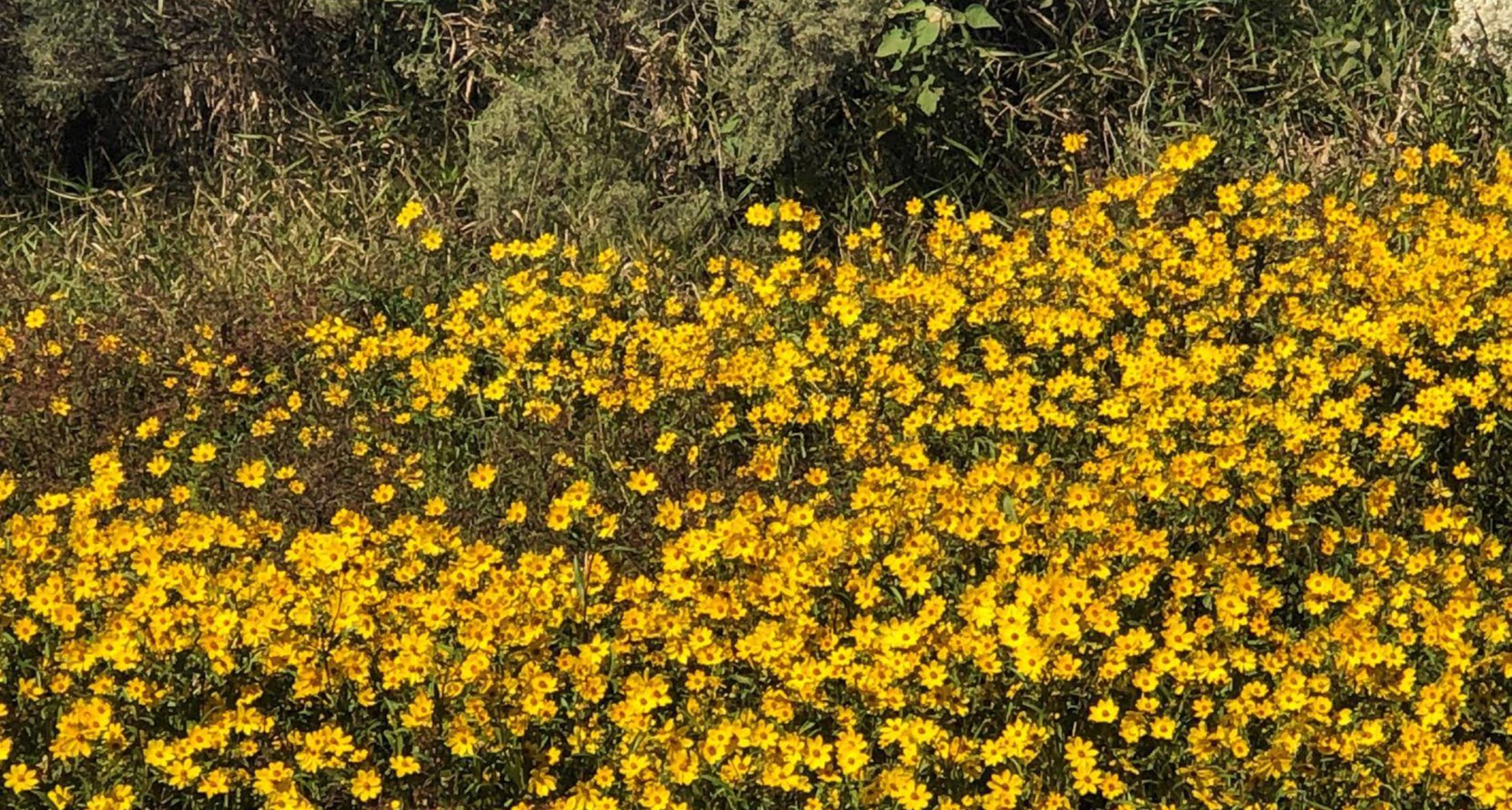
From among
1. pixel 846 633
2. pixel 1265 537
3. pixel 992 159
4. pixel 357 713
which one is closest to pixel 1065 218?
pixel 992 159

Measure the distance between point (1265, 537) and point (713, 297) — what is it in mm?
1734

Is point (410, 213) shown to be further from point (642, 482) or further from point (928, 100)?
point (928, 100)

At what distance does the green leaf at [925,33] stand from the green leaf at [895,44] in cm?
3

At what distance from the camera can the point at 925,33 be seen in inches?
209

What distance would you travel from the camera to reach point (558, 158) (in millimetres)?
5426

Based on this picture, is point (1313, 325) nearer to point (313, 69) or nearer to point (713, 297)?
point (713, 297)

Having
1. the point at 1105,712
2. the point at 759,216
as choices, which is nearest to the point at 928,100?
the point at 759,216

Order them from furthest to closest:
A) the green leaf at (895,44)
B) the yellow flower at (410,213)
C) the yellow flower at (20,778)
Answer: the green leaf at (895,44)
the yellow flower at (410,213)
the yellow flower at (20,778)

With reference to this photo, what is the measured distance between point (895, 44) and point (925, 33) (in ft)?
0.35

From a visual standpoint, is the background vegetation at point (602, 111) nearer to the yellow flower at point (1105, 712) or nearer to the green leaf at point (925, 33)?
the green leaf at point (925, 33)

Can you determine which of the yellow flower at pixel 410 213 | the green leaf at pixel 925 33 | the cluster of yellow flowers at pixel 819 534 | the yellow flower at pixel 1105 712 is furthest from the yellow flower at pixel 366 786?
the green leaf at pixel 925 33

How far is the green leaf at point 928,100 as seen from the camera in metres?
5.29

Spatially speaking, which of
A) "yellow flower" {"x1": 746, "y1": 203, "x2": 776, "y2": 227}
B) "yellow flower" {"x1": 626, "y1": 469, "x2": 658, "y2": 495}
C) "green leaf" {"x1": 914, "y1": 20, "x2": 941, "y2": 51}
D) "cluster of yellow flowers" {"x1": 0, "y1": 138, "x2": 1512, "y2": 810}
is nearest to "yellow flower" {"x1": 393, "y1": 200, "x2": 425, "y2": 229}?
"cluster of yellow flowers" {"x1": 0, "y1": 138, "x2": 1512, "y2": 810}

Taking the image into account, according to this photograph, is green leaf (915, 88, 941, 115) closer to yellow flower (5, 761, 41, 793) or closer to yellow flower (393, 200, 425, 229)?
yellow flower (393, 200, 425, 229)
